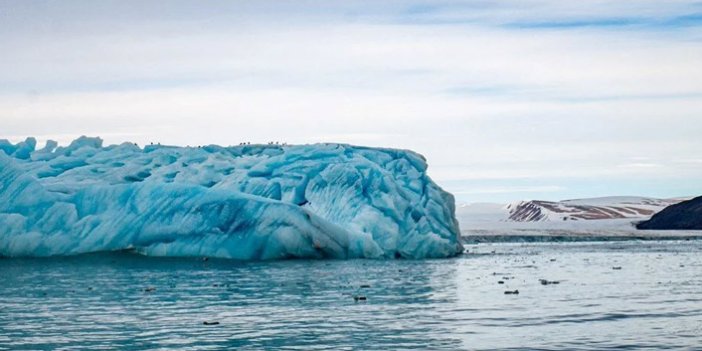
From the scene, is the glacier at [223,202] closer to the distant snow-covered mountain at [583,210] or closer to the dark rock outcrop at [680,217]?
the dark rock outcrop at [680,217]

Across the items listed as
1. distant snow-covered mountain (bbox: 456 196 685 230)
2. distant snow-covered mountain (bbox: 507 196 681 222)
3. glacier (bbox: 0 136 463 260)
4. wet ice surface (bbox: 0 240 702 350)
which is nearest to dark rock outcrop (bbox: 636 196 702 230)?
distant snow-covered mountain (bbox: 456 196 685 230)

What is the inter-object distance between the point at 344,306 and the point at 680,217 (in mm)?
79441

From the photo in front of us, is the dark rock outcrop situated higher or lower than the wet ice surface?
higher

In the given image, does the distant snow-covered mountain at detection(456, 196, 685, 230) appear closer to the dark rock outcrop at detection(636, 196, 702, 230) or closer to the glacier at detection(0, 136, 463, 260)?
the dark rock outcrop at detection(636, 196, 702, 230)

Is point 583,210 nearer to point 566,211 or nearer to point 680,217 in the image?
point 566,211

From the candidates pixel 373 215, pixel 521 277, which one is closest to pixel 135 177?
pixel 373 215

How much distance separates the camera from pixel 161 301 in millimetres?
23250

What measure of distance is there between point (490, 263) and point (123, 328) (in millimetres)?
22931

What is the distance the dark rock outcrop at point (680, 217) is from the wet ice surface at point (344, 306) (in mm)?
59567

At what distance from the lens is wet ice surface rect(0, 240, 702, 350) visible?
16.5 metres

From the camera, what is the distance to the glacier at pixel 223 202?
39.8 m

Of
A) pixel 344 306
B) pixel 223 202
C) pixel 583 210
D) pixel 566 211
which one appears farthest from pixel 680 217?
pixel 344 306

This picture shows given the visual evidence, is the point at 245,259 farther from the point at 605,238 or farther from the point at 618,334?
the point at 605,238

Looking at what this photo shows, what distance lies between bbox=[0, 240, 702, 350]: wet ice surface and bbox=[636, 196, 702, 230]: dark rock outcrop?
5957 centimetres
